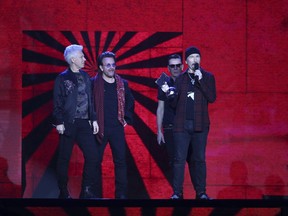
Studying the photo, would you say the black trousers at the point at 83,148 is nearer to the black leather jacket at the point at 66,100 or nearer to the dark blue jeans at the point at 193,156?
the black leather jacket at the point at 66,100

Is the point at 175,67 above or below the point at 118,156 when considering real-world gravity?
above

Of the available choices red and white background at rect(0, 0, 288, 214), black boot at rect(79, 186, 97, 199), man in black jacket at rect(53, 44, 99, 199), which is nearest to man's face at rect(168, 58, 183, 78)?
red and white background at rect(0, 0, 288, 214)

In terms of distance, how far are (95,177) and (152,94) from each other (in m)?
1.35

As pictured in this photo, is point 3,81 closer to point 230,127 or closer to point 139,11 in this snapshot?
point 139,11

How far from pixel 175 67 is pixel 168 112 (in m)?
0.52

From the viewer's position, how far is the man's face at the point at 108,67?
22.2ft

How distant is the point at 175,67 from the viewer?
277 inches

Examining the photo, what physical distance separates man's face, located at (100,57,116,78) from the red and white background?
923 millimetres

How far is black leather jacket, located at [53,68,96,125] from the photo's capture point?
6.62 m

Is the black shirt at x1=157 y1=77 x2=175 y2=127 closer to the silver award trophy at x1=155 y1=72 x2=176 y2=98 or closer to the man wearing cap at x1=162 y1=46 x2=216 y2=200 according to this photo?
the silver award trophy at x1=155 y1=72 x2=176 y2=98

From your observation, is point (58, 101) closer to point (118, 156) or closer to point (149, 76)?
point (118, 156)

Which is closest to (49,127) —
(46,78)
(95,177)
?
(46,78)

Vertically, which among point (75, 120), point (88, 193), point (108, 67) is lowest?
point (88, 193)

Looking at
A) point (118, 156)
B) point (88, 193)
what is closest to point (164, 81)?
point (118, 156)
